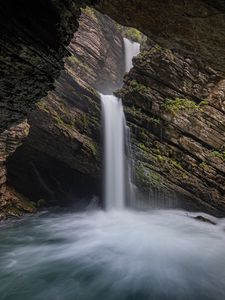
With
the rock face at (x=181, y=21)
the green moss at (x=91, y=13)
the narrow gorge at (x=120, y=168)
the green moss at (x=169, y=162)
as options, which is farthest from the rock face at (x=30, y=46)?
the green moss at (x=91, y=13)

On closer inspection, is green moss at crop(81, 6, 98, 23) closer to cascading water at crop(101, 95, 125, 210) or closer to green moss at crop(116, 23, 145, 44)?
green moss at crop(116, 23, 145, 44)

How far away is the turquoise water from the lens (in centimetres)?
729

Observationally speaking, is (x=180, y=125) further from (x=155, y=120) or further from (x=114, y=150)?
(x=114, y=150)

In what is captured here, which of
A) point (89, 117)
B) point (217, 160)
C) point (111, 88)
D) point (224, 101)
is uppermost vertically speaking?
point (111, 88)

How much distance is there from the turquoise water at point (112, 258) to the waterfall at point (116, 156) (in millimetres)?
1515

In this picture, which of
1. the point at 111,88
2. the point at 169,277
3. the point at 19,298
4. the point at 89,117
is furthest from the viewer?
the point at 111,88

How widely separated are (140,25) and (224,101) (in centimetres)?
848

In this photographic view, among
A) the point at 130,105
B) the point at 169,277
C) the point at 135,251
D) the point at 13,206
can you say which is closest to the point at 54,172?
the point at 13,206

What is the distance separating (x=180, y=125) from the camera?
13438 millimetres

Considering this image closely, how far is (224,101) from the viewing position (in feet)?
42.7

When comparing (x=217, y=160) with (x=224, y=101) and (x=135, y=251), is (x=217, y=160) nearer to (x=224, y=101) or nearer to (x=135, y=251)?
(x=224, y=101)

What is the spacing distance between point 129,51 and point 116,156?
48.6ft

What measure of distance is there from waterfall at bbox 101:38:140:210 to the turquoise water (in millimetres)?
1515

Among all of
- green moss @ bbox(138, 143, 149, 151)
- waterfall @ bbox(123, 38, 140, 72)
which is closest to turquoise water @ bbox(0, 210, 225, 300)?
green moss @ bbox(138, 143, 149, 151)
